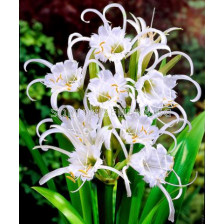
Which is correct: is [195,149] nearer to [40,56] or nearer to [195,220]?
[195,220]

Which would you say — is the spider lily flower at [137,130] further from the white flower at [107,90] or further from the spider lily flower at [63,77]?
the spider lily flower at [63,77]

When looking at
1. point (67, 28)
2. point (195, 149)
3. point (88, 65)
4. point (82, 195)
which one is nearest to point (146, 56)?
point (88, 65)

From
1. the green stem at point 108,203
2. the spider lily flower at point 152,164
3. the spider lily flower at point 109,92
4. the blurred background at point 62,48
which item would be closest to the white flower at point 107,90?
the spider lily flower at point 109,92

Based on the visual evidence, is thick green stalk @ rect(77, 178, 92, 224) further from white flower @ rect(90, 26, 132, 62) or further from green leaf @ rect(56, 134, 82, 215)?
white flower @ rect(90, 26, 132, 62)

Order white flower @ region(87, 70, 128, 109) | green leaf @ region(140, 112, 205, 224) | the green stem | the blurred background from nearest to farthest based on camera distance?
white flower @ region(87, 70, 128, 109), the green stem, green leaf @ region(140, 112, 205, 224), the blurred background

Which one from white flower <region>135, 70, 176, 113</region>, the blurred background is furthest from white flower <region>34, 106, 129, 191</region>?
the blurred background
